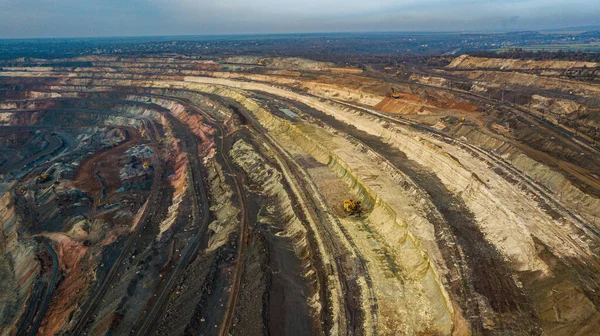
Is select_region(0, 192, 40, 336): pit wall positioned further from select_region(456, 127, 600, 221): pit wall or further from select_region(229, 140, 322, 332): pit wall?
select_region(456, 127, 600, 221): pit wall

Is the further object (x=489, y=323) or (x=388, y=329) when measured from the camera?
(x=388, y=329)

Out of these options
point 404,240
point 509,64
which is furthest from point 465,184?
point 509,64

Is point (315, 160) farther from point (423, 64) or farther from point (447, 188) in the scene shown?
point (423, 64)

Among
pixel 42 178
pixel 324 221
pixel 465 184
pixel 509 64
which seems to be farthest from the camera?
pixel 509 64

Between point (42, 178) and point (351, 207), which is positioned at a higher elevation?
point (351, 207)

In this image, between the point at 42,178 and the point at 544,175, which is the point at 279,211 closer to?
the point at 544,175

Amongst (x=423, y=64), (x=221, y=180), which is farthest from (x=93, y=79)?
(x=423, y=64)

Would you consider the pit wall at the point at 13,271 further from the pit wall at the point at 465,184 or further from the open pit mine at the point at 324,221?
the pit wall at the point at 465,184
